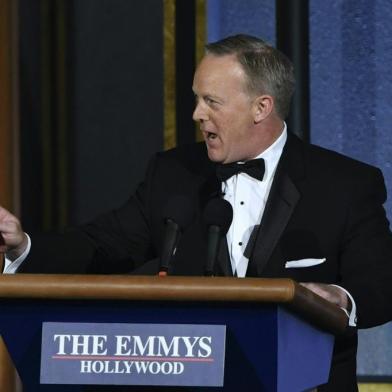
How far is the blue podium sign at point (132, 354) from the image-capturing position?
6.64ft

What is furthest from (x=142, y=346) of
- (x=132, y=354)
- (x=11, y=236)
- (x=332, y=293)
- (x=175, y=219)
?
(x=11, y=236)

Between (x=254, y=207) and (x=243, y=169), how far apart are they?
0.09 meters

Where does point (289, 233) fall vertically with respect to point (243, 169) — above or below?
below

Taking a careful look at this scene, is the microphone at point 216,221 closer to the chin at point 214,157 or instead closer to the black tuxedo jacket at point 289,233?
the black tuxedo jacket at point 289,233

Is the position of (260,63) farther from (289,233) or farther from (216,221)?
(216,221)

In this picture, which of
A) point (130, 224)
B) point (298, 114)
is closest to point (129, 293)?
point (130, 224)

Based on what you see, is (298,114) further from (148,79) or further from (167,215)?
(167,215)

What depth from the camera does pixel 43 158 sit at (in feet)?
12.9

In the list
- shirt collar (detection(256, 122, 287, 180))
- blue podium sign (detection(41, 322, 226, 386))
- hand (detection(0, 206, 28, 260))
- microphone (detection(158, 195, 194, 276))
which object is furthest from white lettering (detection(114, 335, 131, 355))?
shirt collar (detection(256, 122, 287, 180))

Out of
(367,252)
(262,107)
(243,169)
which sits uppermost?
(262,107)

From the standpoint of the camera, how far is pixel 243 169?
113 inches

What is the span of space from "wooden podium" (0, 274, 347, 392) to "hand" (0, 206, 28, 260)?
485 mm

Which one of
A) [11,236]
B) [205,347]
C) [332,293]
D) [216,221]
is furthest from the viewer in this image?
[11,236]

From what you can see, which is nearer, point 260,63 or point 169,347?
point 169,347
